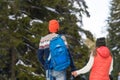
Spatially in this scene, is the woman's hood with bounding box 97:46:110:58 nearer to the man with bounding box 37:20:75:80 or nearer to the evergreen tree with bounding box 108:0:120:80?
the man with bounding box 37:20:75:80

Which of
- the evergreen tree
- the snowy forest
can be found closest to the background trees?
the snowy forest

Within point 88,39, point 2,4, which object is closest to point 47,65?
point 2,4

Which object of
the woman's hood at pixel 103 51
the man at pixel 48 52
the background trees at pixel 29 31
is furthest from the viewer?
the background trees at pixel 29 31

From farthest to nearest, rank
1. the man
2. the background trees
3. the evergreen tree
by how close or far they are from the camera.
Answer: the evergreen tree → the background trees → the man

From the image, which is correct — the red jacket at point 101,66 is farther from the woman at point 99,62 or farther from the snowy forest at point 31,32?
the snowy forest at point 31,32

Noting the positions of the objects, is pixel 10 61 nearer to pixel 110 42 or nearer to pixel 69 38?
pixel 69 38

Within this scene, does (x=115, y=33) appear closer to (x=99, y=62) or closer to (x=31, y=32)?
(x=31, y=32)

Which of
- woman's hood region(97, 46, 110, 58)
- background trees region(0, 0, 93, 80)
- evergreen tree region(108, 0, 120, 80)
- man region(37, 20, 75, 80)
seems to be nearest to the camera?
woman's hood region(97, 46, 110, 58)

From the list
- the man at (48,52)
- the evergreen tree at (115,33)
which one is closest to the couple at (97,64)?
the man at (48,52)

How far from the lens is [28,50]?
64.6 ft

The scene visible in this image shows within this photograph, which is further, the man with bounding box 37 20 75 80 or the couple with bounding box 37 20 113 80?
the man with bounding box 37 20 75 80

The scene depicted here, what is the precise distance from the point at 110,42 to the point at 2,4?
149ft

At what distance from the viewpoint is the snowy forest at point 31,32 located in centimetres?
1734

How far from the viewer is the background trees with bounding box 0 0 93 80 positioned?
1733 cm
